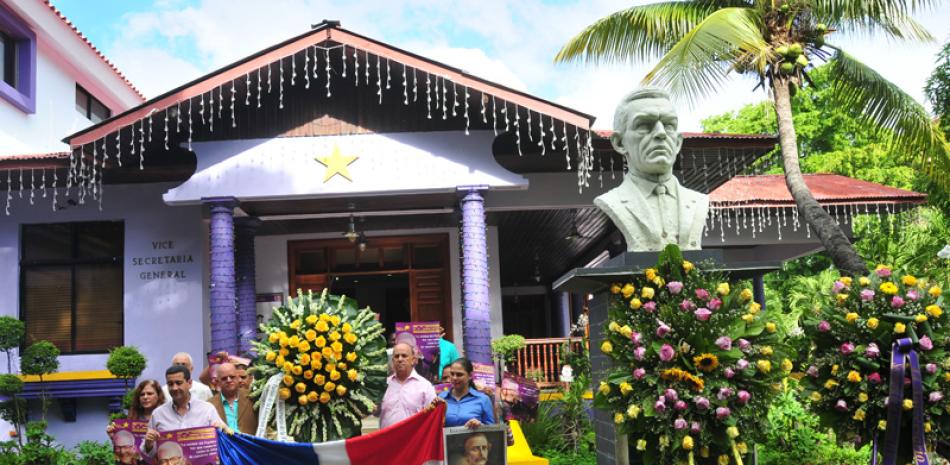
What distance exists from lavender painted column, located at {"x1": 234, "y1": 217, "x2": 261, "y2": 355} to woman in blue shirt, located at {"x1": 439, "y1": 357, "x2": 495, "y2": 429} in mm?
7691

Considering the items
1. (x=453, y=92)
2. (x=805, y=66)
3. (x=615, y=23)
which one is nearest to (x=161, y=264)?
(x=453, y=92)

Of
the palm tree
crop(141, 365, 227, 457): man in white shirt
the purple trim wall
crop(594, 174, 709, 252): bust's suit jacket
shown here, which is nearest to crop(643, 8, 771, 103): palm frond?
the palm tree

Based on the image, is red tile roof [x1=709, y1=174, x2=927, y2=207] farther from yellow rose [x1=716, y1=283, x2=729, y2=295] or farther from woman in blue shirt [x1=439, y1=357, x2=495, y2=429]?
yellow rose [x1=716, y1=283, x2=729, y2=295]

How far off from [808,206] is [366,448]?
7.24 m

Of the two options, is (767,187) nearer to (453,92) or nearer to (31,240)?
(453,92)

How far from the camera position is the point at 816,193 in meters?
16.5

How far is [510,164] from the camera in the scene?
12.7 meters

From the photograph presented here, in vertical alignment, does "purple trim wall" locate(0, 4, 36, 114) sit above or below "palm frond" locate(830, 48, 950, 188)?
above

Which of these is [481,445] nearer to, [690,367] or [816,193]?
[690,367]

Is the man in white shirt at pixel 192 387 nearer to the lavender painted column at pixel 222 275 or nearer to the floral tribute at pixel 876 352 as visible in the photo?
the lavender painted column at pixel 222 275

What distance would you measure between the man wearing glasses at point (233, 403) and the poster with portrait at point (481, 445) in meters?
1.50

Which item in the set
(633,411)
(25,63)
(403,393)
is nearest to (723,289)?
(633,411)

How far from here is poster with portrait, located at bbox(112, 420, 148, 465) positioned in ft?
18.1

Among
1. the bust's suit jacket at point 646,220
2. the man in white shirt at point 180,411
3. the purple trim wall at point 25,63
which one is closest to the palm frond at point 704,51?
the bust's suit jacket at point 646,220
